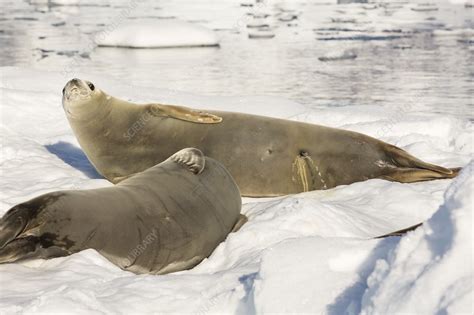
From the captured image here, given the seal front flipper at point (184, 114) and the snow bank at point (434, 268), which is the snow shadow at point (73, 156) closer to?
the seal front flipper at point (184, 114)

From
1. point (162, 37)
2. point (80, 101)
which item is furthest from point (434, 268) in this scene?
point (162, 37)

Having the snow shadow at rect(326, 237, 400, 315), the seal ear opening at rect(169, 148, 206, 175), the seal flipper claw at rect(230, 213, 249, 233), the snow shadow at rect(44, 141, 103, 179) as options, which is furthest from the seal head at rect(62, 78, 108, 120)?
the snow shadow at rect(326, 237, 400, 315)

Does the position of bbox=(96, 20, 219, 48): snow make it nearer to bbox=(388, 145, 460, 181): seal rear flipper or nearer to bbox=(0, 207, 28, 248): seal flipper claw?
bbox=(388, 145, 460, 181): seal rear flipper

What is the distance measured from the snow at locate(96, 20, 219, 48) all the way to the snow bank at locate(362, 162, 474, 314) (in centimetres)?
1833

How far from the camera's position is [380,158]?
5535 millimetres

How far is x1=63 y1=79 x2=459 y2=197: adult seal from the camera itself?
214 inches

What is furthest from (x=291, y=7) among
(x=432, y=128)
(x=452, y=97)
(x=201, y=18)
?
(x=432, y=128)

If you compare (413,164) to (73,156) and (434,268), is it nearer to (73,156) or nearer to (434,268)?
(73,156)

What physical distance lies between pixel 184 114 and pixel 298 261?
10.5 ft

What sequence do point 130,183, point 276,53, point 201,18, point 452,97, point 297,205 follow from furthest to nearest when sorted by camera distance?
point 201,18
point 276,53
point 452,97
point 297,205
point 130,183

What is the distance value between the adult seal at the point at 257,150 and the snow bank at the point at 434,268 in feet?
10.5

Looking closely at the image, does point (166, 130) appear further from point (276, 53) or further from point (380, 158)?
point (276, 53)

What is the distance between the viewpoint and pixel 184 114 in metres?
5.68

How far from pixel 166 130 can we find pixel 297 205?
60.0 inches
